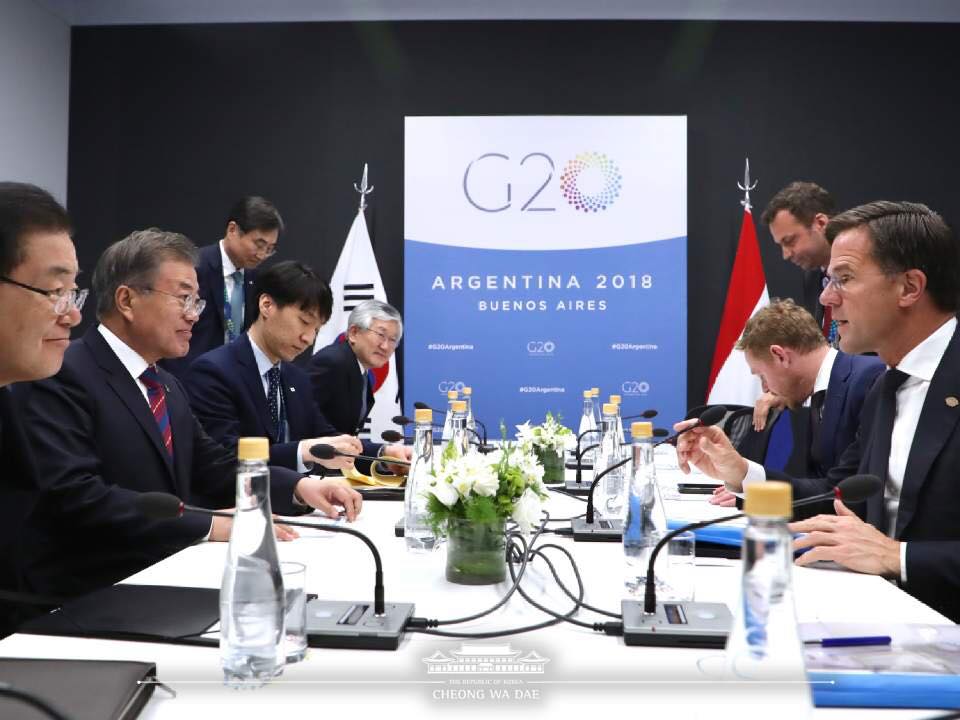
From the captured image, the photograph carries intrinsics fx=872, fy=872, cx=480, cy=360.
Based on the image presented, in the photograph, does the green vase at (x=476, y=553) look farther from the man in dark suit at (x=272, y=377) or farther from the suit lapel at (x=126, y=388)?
the man in dark suit at (x=272, y=377)

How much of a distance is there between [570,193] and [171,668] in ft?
16.1

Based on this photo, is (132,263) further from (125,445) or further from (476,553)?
(476,553)

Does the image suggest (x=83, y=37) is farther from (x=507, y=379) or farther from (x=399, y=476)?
(x=399, y=476)

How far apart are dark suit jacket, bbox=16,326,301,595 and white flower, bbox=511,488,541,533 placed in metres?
0.82

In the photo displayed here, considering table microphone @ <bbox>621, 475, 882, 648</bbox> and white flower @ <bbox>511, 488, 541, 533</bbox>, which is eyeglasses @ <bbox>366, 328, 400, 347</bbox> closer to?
white flower @ <bbox>511, 488, 541, 533</bbox>

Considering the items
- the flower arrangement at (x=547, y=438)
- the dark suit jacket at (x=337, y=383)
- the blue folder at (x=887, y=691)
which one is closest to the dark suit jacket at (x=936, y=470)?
the blue folder at (x=887, y=691)

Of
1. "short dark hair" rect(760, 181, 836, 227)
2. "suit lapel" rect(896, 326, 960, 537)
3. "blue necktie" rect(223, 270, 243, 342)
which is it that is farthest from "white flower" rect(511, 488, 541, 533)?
"blue necktie" rect(223, 270, 243, 342)

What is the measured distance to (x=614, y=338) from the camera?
5684mm

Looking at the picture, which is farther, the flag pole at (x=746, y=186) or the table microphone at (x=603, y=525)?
the flag pole at (x=746, y=186)

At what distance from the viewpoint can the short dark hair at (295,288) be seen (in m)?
3.40

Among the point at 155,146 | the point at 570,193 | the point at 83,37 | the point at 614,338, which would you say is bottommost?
the point at 614,338

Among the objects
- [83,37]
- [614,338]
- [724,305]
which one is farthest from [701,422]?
[83,37]

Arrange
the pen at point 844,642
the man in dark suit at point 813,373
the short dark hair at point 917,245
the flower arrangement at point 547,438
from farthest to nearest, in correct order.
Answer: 1. the flower arrangement at point 547,438
2. the man in dark suit at point 813,373
3. the short dark hair at point 917,245
4. the pen at point 844,642

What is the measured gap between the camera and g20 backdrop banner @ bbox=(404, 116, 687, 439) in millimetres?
5633
